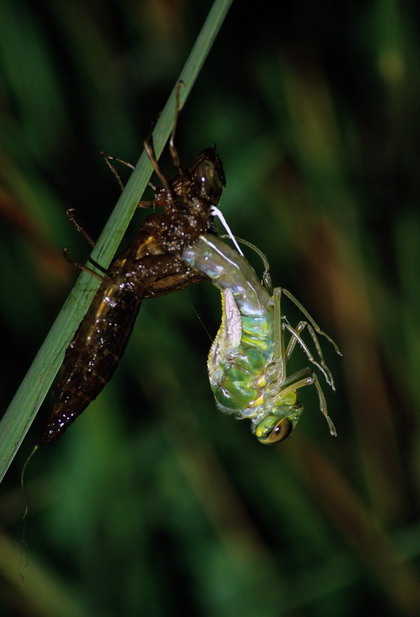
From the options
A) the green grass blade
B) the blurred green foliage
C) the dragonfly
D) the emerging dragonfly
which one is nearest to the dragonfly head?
the emerging dragonfly

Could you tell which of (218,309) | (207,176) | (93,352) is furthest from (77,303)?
(218,309)

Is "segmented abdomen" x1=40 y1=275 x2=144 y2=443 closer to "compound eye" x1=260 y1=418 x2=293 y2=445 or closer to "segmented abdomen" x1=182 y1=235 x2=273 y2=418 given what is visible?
"segmented abdomen" x1=182 y1=235 x2=273 y2=418

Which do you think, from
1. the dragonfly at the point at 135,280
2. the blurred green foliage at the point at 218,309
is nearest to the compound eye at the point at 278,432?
the dragonfly at the point at 135,280

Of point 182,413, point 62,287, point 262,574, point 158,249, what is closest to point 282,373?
point 158,249

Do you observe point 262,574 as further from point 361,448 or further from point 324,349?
point 324,349

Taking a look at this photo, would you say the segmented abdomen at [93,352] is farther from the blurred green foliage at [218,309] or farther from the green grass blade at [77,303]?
the blurred green foliage at [218,309]

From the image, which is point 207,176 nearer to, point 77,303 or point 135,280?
point 135,280
